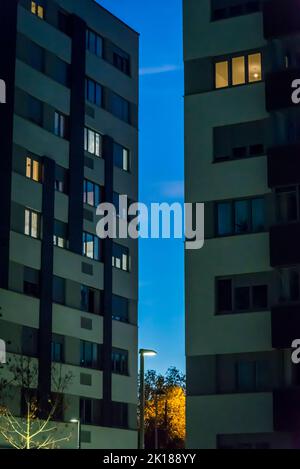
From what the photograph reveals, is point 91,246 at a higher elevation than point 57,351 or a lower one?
higher

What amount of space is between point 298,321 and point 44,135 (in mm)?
33469

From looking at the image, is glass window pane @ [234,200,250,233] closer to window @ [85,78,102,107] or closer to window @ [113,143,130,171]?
window @ [85,78,102,107]

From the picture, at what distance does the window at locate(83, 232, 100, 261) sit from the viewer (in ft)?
234

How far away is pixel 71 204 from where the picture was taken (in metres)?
70.3

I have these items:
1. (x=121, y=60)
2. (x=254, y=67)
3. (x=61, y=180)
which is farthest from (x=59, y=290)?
(x=254, y=67)

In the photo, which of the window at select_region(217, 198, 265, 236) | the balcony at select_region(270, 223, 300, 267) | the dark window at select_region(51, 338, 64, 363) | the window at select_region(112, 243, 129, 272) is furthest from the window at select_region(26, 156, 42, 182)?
the balcony at select_region(270, 223, 300, 267)

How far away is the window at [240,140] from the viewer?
42125 mm

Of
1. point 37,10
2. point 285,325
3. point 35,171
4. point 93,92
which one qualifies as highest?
point 37,10

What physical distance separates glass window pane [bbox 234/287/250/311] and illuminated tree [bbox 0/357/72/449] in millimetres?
21233

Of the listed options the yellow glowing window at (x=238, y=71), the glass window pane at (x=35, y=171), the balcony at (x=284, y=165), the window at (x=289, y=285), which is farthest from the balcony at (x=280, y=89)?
the glass window pane at (x=35, y=171)

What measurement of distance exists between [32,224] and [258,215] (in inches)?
1085

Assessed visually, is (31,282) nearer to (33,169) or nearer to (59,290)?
(59,290)

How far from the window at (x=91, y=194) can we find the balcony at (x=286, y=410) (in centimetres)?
3553

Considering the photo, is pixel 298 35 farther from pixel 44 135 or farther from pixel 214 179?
pixel 44 135
